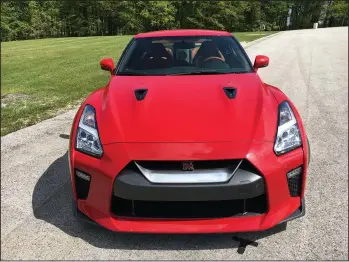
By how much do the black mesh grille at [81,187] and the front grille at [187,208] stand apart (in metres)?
0.24

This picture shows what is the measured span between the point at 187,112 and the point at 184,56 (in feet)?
4.71

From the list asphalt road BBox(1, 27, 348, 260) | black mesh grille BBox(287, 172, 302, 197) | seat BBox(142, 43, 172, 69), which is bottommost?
asphalt road BBox(1, 27, 348, 260)

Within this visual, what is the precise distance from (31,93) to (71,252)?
591 centimetres

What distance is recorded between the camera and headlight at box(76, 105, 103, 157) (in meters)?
2.39

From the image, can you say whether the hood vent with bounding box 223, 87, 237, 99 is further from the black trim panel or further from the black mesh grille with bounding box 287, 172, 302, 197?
the black trim panel

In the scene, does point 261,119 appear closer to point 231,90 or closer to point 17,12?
point 231,90

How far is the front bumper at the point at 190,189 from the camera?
2145 mm

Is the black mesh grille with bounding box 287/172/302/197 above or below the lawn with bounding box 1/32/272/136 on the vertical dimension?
above

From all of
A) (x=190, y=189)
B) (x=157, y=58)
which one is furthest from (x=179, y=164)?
(x=157, y=58)

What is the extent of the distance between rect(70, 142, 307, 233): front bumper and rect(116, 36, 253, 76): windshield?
4.51 ft

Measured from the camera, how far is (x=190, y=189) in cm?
213

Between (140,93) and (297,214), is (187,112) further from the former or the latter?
(297,214)

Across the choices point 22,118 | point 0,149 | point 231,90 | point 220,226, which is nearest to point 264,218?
point 220,226

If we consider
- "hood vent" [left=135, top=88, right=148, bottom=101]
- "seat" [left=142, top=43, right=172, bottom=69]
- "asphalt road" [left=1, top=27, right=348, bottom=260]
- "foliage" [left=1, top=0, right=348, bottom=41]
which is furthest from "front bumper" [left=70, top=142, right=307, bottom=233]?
"foliage" [left=1, top=0, right=348, bottom=41]
